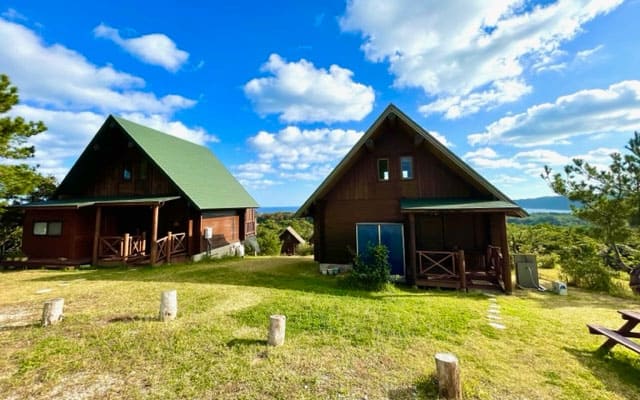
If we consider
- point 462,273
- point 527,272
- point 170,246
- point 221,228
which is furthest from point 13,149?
point 527,272

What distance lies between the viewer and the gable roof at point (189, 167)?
13796 millimetres

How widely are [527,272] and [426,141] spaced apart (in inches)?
234

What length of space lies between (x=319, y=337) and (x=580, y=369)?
14.1 feet

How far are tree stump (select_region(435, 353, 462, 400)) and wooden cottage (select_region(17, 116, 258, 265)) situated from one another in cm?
1249

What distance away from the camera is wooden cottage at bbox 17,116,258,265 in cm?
1318

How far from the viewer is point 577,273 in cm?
1026

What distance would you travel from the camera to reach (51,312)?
595cm

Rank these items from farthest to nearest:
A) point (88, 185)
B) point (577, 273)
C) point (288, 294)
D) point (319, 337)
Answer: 1. point (88, 185)
2. point (577, 273)
3. point (288, 294)
4. point (319, 337)

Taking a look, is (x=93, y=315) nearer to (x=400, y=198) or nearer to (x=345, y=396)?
(x=345, y=396)

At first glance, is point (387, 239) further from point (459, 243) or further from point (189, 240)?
point (189, 240)

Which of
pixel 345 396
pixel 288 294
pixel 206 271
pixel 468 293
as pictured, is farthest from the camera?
pixel 206 271

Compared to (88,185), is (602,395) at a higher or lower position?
lower

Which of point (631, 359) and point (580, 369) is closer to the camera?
point (580, 369)

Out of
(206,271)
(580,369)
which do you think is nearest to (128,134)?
(206,271)
